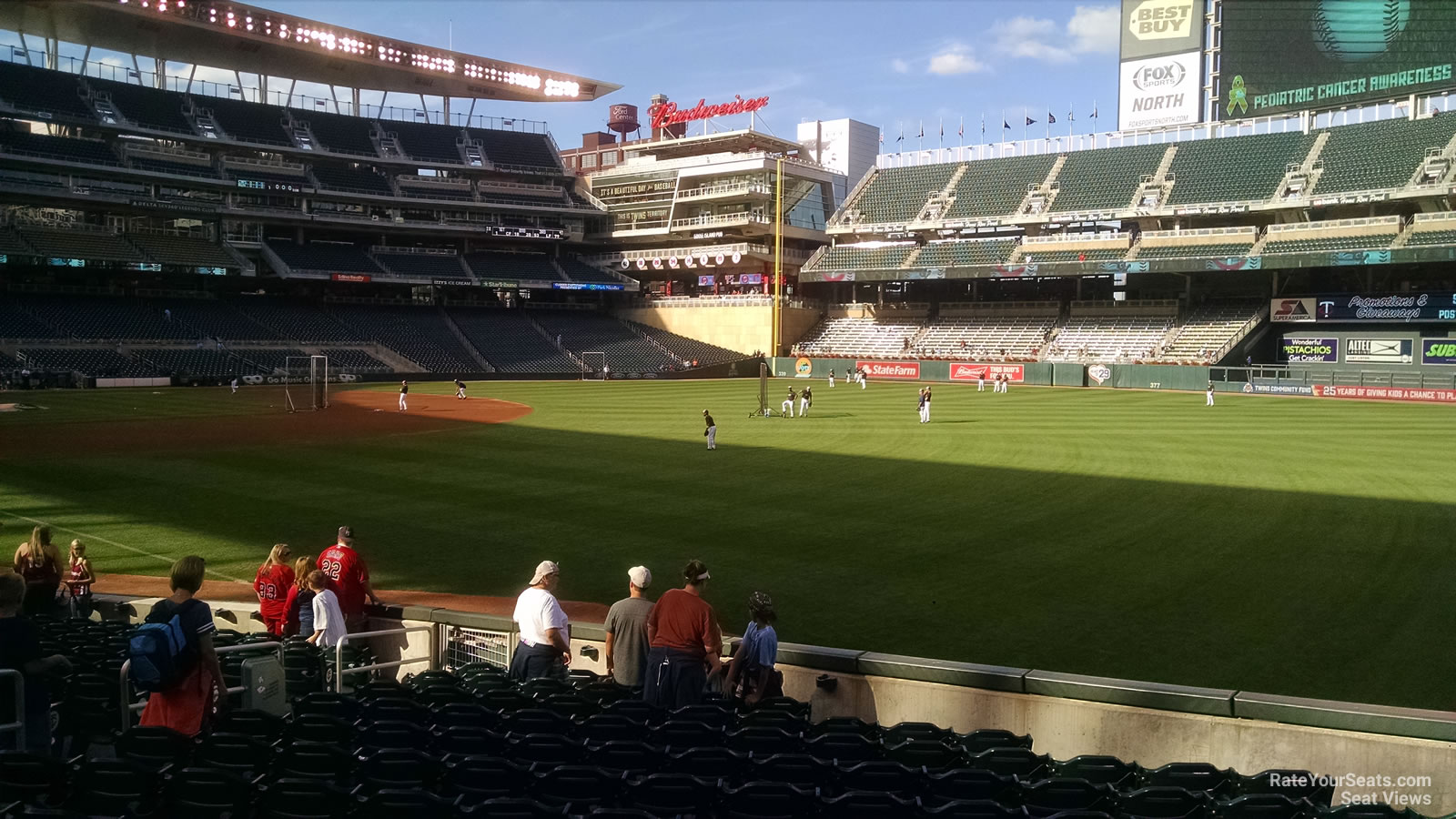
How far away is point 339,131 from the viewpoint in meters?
80.8

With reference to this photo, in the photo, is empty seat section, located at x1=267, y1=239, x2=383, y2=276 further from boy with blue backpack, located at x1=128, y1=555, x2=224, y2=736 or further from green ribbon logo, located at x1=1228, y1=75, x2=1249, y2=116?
boy with blue backpack, located at x1=128, y1=555, x2=224, y2=736

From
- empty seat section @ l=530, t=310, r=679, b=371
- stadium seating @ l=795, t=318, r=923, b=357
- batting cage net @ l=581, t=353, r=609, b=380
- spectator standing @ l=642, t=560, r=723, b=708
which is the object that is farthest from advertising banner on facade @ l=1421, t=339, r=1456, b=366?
spectator standing @ l=642, t=560, r=723, b=708

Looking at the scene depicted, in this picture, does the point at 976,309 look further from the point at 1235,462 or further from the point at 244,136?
the point at 244,136

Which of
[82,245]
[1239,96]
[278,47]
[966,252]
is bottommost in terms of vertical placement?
[82,245]

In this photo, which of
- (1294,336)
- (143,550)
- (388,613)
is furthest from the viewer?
(1294,336)

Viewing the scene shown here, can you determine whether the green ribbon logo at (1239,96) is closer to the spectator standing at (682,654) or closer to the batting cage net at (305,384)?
the batting cage net at (305,384)

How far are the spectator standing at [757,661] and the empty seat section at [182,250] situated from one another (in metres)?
69.1

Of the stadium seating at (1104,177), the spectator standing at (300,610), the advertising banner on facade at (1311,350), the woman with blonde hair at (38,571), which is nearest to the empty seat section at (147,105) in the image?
the stadium seating at (1104,177)

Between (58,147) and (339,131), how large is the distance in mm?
21064

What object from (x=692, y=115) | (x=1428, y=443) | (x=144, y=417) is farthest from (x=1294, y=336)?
(x=144, y=417)

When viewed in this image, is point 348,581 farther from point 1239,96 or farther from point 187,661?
point 1239,96

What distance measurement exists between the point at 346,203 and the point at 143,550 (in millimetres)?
68708

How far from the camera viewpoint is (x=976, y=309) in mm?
76688

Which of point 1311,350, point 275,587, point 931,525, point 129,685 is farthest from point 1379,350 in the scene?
point 129,685
